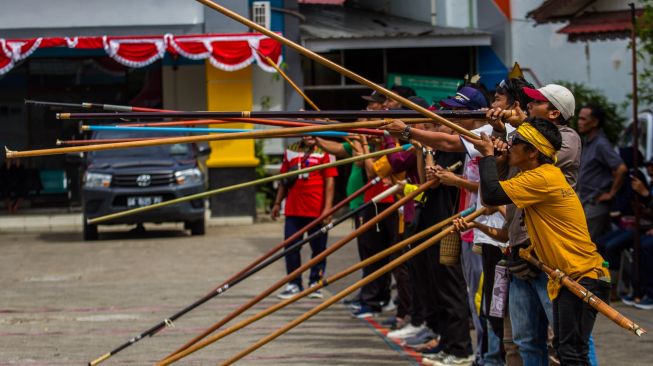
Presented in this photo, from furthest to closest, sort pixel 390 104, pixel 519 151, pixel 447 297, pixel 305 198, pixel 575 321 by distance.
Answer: pixel 305 198
pixel 390 104
pixel 447 297
pixel 519 151
pixel 575 321

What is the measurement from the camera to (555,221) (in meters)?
6.43

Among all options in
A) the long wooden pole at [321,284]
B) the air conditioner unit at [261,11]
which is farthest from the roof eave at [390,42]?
the long wooden pole at [321,284]

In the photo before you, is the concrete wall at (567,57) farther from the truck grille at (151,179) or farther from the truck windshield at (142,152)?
the truck grille at (151,179)

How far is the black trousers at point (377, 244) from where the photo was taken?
1126cm

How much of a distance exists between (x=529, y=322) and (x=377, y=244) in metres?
4.76

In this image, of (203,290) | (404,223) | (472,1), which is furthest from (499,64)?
(404,223)

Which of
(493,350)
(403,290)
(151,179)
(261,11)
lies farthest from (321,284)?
(261,11)

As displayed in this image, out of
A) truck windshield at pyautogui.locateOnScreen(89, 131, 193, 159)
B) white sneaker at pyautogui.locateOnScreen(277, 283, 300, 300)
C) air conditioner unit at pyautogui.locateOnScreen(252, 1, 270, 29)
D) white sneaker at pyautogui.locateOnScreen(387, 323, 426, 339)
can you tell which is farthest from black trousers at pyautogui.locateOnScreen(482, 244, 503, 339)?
Answer: air conditioner unit at pyautogui.locateOnScreen(252, 1, 270, 29)

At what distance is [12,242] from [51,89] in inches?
227

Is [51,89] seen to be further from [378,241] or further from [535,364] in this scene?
[535,364]

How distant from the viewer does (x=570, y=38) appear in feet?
47.7

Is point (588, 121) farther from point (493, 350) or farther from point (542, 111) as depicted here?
point (542, 111)

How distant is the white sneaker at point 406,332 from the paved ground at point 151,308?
0.12 meters

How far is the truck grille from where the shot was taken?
19.9 m
